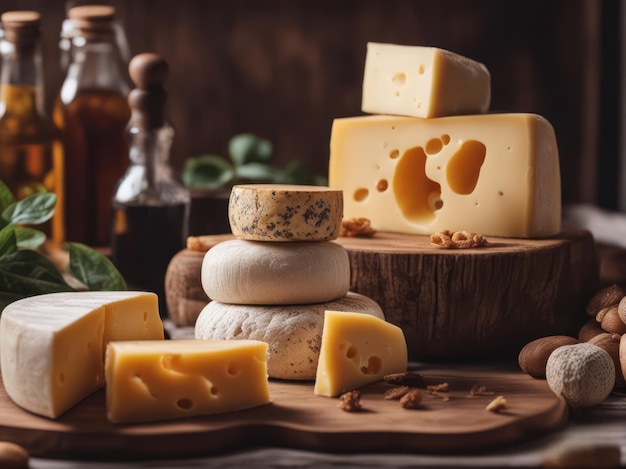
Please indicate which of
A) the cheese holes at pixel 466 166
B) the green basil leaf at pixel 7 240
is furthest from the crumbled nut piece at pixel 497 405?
the green basil leaf at pixel 7 240

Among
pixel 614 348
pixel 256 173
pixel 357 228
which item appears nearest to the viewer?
pixel 614 348

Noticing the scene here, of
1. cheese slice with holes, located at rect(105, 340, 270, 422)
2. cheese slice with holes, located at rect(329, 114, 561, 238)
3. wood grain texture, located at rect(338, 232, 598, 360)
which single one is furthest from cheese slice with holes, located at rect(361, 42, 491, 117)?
cheese slice with holes, located at rect(105, 340, 270, 422)

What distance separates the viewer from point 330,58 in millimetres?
3250

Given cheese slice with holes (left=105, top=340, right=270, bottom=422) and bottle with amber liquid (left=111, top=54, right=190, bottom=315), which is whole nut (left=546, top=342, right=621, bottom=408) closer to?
cheese slice with holes (left=105, top=340, right=270, bottom=422)

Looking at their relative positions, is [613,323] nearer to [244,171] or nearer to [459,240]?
[459,240]

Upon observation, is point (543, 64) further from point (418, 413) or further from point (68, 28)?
point (418, 413)

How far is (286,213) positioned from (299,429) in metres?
0.39

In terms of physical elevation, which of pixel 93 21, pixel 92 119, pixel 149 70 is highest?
pixel 93 21

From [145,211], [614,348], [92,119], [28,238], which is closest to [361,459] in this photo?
[614,348]

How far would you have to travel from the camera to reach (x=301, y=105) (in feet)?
10.7

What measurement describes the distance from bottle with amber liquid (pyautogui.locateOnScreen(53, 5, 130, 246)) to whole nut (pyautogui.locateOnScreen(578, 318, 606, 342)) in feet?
3.83

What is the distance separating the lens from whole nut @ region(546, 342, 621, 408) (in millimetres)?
1365

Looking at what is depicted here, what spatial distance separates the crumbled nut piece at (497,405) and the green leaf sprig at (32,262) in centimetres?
73

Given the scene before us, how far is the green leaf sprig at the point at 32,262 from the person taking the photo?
165 cm
